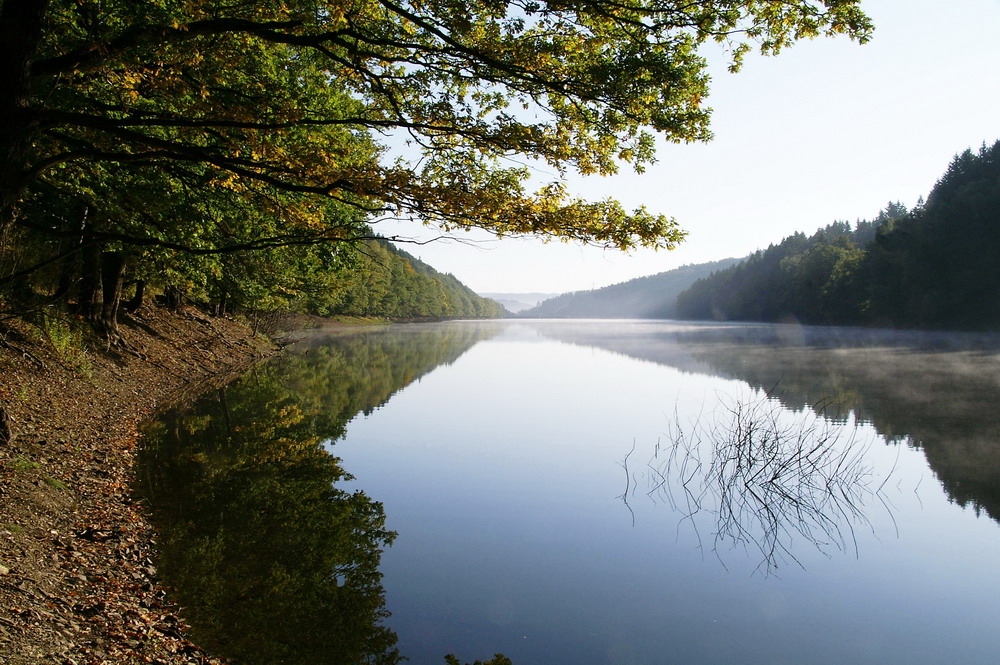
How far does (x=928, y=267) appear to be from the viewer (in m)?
63.1

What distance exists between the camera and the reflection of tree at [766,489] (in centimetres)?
873

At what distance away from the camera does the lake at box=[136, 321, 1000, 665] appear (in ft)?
19.6

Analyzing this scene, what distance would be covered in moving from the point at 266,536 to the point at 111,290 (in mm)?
14479

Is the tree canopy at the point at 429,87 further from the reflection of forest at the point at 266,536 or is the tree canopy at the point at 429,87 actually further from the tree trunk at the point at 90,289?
the tree trunk at the point at 90,289

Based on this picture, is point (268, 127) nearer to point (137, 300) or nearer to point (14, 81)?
point (14, 81)

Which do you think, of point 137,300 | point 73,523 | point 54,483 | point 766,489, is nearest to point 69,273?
point 137,300

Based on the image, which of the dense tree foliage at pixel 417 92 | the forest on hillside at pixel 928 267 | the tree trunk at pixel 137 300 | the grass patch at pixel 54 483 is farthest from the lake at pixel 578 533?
the forest on hillside at pixel 928 267

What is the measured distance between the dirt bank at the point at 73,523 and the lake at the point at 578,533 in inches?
16.8

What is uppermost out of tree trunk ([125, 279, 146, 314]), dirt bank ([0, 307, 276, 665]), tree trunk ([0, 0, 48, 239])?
tree trunk ([0, 0, 48, 239])

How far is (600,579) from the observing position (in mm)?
7258

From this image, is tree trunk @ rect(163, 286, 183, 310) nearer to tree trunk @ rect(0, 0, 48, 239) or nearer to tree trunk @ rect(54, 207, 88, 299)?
tree trunk @ rect(54, 207, 88, 299)

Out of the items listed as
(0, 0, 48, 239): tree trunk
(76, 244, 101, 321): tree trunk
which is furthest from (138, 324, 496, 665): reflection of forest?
(76, 244, 101, 321): tree trunk

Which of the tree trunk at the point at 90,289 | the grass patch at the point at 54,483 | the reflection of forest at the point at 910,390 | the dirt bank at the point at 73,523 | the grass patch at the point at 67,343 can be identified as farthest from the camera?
the tree trunk at the point at 90,289

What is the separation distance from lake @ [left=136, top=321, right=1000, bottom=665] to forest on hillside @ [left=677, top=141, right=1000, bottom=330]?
52.4 m
